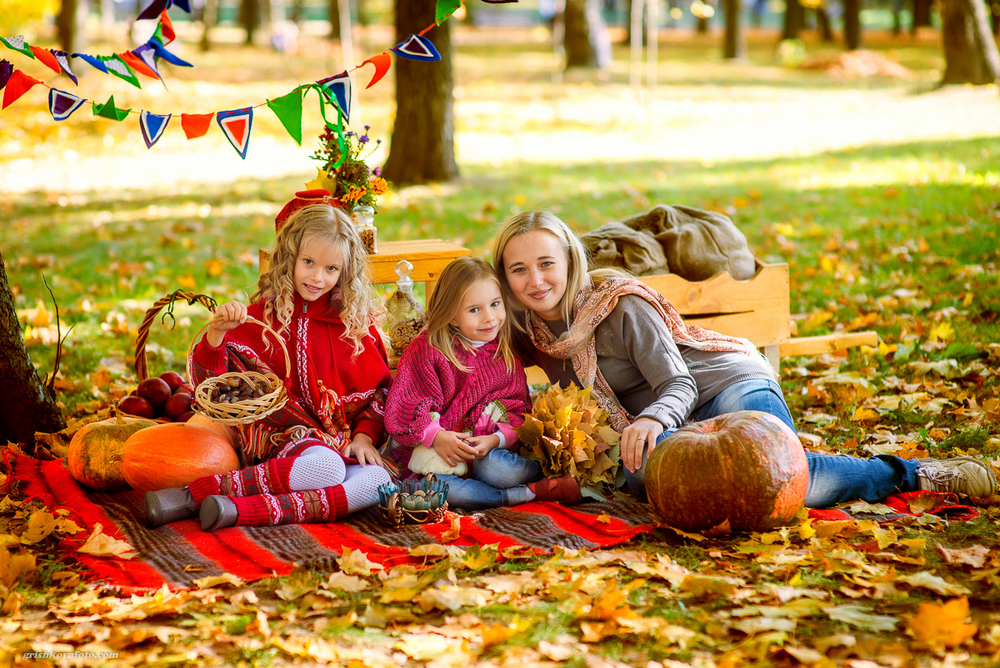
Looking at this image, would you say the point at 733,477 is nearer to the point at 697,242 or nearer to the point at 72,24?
the point at 697,242

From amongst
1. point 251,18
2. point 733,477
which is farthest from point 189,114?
point 251,18

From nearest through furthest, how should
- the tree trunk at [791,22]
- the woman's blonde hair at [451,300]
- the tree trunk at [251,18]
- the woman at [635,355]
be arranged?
the woman at [635,355], the woman's blonde hair at [451,300], the tree trunk at [251,18], the tree trunk at [791,22]

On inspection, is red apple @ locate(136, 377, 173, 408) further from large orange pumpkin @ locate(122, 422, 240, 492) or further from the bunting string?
the bunting string

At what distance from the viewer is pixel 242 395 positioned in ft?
11.9

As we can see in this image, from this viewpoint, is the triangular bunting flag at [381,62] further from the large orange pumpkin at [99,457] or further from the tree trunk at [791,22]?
the tree trunk at [791,22]

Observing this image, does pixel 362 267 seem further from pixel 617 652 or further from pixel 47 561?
pixel 617 652

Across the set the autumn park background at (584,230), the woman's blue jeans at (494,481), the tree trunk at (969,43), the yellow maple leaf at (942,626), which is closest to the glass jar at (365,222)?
the woman's blue jeans at (494,481)

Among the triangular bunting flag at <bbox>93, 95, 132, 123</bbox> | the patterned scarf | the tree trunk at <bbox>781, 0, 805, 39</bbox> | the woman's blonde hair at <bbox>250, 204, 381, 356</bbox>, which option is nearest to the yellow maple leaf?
the patterned scarf

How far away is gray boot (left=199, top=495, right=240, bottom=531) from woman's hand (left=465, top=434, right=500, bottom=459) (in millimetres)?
934

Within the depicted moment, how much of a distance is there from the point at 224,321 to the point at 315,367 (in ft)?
1.43

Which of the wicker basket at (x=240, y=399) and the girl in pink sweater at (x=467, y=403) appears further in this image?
the girl in pink sweater at (x=467, y=403)

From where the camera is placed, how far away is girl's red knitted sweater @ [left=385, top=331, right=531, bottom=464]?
368cm

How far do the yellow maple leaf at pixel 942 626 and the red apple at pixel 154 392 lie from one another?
318cm

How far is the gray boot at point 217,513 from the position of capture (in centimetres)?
329
